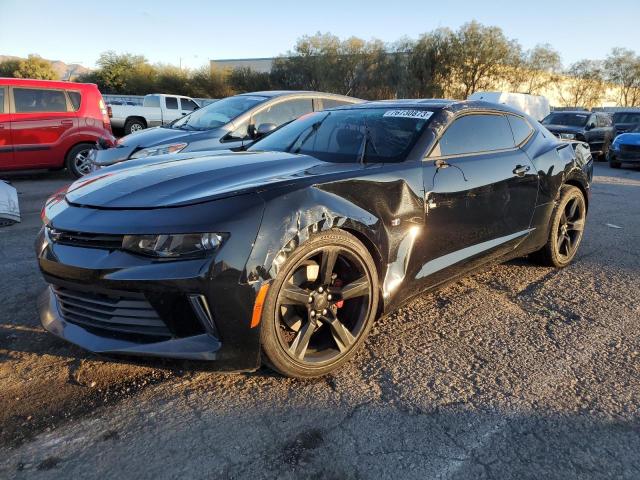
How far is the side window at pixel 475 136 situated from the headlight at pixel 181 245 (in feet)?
5.51

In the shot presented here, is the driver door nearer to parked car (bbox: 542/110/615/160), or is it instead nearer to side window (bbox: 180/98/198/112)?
parked car (bbox: 542/110/615/160)

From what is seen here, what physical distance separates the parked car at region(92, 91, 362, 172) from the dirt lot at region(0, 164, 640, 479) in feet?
10.7

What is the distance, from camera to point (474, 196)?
337 cm

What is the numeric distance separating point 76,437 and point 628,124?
71.5ft

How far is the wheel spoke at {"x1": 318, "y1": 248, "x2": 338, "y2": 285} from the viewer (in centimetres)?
257

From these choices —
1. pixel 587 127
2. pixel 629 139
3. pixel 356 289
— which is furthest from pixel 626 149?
pixel 356 289

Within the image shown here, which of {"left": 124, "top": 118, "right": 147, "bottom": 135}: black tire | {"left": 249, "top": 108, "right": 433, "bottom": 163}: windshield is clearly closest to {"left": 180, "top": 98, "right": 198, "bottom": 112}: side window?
{"left": 124, "top": 118, "right": 147, "bottom": 135}: black tire

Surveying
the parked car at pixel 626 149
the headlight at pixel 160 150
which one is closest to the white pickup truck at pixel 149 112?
the headlight at pixel 160 150

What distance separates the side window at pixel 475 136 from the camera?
A: 11.2 ft

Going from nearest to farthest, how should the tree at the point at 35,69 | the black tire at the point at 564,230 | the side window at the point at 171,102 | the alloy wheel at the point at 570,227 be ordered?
1. the black tire at the point at 564,230
2. the alloy wheel at the point at 570,227
3. the side window at the point at 171,102
4. the tree at the point at 35,69

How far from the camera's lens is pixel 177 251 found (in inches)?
88.4

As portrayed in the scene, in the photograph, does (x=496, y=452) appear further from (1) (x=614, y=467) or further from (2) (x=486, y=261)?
(2) (x=486, y=261)

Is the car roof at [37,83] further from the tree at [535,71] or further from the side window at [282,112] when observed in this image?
the tree at [535,71]

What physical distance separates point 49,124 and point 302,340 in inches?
331
